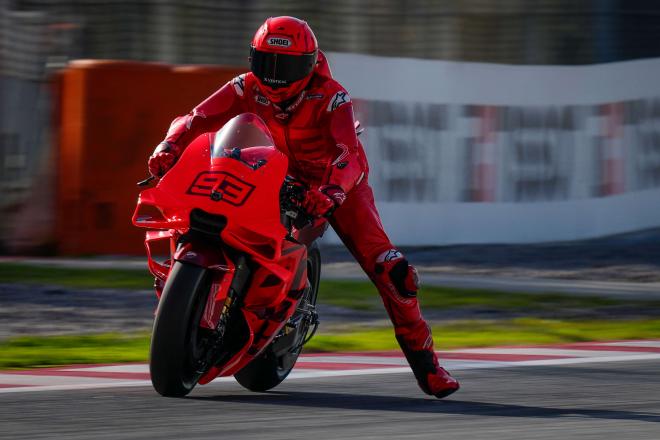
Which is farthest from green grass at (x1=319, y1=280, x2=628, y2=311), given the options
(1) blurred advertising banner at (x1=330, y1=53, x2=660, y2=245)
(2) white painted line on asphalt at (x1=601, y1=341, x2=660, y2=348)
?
(1) blurred advertising banner at (x1=330, y1=53, x2=660, y2=245)

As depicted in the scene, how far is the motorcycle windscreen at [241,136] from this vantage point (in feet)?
19.7

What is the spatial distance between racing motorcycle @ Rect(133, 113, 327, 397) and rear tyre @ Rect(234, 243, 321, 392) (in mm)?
280

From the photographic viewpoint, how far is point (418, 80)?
1435cm

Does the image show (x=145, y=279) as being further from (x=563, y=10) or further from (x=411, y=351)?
(x=563, y=10)

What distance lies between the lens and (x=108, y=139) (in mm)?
13086

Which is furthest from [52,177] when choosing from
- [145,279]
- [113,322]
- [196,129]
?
[196,129]

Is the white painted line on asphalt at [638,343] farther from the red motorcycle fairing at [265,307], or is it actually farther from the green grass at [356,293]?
the red motorcycle fairing at [265,307]

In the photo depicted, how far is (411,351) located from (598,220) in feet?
28.5

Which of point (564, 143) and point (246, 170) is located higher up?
point (246, 170)

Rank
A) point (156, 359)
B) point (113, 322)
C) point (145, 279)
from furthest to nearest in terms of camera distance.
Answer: point (145, 279)
point (113, 322)
point (156, 359)

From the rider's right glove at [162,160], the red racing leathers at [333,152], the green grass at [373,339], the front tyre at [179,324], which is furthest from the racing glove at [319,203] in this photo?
the green grass at [373,339]

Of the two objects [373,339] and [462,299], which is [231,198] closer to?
[373,339]

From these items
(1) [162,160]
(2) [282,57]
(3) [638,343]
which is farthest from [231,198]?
(3) [638,343]

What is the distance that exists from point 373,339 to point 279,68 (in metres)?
3.12
